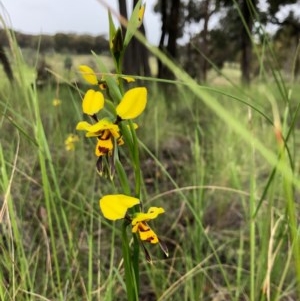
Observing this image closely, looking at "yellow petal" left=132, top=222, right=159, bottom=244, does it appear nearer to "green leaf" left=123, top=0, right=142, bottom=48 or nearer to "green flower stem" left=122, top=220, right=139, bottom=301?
"green flower stem" left=122, top=220, right=139, bottom=301

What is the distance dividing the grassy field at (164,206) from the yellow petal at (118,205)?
2.2 inches

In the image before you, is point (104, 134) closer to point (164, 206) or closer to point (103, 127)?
point (103, 127)

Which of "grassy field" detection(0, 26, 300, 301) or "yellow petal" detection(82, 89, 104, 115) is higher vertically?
"yellow petal" detection(82, 89, 104, 115)

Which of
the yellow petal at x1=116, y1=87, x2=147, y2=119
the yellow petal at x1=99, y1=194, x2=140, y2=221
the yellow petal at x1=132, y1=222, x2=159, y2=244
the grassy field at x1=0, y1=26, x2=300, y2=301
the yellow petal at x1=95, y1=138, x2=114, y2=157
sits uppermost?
the yellow petal at x1=116, y1=87, x2=147, y2=119

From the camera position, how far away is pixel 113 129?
37 centimetres

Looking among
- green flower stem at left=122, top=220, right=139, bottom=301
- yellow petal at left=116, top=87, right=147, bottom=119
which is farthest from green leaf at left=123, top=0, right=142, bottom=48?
green flower stem at left=122, top=220, right=139, bottom=301

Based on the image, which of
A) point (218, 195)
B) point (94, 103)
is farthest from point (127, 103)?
point (218, 195)

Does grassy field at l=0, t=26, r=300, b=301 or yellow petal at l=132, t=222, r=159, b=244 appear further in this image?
grassy field at l=0, t=26, r=300, b=301

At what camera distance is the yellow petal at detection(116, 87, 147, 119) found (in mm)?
355

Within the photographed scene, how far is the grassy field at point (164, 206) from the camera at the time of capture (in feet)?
1.93

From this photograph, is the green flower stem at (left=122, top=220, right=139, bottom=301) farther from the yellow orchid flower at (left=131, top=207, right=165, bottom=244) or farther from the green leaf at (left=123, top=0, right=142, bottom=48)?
the green leaf at (left=123, top=0, right=142, bottom=48)

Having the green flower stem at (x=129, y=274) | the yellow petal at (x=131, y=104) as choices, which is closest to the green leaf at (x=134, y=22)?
the yellow petal at (x=131, y=104)

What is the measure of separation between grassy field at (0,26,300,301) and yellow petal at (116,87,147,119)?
44 mm

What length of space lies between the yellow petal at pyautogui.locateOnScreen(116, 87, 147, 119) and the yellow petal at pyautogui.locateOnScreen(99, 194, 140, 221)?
61mm
